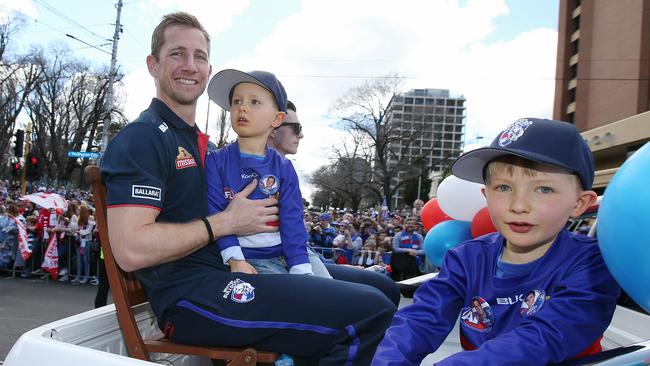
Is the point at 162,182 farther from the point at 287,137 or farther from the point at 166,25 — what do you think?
the point at 287,137

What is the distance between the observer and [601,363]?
1.28 meters

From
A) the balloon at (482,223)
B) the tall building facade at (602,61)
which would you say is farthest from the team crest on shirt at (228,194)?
the tall building facade at (602,61)

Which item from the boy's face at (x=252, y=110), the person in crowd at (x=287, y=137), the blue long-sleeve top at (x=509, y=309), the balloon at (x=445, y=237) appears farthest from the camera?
the balloon at (x=445, y=237)

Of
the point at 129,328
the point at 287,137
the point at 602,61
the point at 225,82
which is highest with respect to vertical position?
the point at 602,61

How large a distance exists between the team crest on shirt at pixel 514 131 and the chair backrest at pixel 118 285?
1438mm

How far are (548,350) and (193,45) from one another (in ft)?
6.26

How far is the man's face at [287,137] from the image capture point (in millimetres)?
3244

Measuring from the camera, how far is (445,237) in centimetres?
434

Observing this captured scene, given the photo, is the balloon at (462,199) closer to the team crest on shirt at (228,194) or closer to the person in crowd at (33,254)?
the team crest on shirt at (228,194)

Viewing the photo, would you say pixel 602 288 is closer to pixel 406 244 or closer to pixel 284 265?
pixel 284 265

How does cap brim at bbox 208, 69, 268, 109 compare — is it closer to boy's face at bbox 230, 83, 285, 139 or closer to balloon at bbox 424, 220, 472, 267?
boy's face at bbox 230, 83, 285, 139

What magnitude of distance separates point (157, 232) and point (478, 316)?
1.16m

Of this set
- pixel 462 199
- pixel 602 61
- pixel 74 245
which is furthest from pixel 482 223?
pixel 602 61

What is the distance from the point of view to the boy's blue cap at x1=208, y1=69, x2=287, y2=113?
2.27 metres
